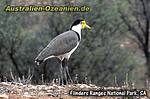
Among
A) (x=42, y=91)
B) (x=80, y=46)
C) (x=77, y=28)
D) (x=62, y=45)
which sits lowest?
(x=42, y=91)

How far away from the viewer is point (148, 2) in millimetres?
16250

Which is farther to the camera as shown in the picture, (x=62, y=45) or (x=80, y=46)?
(x=80, y=46)

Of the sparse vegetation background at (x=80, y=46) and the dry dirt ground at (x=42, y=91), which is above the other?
the sparse vegetation background at (x=80, y=46)

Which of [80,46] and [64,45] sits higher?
[80,46]

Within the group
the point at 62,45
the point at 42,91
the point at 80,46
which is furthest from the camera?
the point at 80,46

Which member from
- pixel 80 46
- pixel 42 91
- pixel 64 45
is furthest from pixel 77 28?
pixel 80 46

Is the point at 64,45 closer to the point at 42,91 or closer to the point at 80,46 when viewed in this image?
the point at 42,91

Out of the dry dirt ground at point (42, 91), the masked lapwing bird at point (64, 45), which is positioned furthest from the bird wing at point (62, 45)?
the dry dirt ground at point (42, 91)

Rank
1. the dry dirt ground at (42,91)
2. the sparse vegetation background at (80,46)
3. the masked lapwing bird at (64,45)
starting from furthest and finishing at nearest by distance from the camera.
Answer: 1. the sparse vegetation background at (80,46)
2. the masked lapwing bird at (64,45)
3. the dry dirt ground at (42,91)

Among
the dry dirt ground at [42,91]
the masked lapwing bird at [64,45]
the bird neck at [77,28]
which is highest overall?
the bird neck at [77,28]

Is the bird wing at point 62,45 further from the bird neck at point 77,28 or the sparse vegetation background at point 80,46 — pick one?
the sparse vegetation background at point 80,46

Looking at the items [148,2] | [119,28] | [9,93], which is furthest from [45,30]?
[9,93]

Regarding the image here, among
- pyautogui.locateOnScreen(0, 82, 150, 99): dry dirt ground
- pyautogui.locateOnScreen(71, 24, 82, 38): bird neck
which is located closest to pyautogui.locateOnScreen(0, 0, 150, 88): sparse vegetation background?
pyautogui.locateOnScreen(71, 24, 82, 38): bird neck

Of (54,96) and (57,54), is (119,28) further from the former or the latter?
(54,96)
